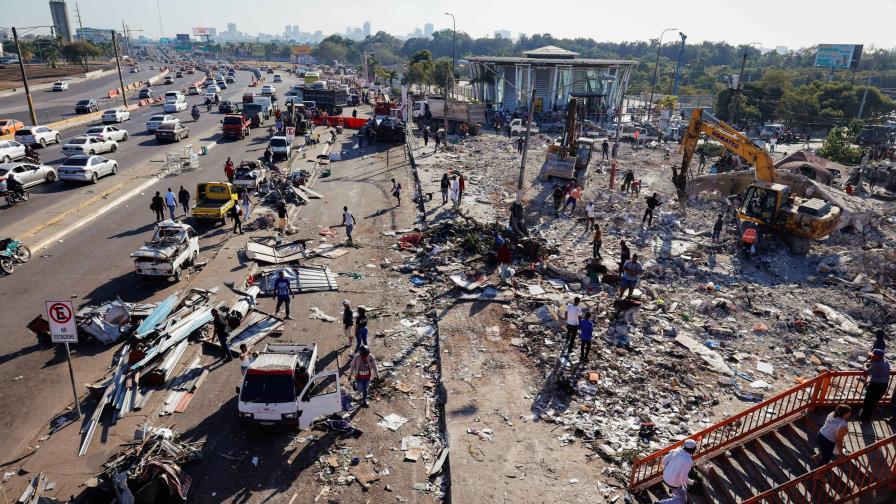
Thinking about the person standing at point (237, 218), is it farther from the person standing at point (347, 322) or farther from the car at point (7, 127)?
the car at point (7, 127)

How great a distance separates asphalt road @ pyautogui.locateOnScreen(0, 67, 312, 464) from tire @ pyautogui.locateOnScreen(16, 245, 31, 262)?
9.5 inches

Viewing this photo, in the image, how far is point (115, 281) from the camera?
16781 mm

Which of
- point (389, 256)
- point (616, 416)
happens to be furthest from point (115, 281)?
point (616, 416)

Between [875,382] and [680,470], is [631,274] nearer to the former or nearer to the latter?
[875,382]

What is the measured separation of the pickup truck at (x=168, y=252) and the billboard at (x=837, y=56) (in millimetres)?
121655

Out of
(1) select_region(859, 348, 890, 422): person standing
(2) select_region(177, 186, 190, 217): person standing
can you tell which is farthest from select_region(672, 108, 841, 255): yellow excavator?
(2) select_region(177, 186, 190, 217): person standing

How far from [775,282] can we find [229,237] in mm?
19847

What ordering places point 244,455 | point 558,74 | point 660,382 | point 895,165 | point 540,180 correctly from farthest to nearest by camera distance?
point 558,74 → point 895,165 → point 540,180 → point 660,382 → point 244,455

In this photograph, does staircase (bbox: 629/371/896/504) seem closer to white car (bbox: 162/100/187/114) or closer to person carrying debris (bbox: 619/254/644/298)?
person carrying debris (bbox: 619/254/644/298)

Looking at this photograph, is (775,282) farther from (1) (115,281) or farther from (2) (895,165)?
(2) (895,165)

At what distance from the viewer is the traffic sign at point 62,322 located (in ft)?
33.1

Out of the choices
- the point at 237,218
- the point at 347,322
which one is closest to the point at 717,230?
the point at 347,322

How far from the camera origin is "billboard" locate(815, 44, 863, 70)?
102 meters

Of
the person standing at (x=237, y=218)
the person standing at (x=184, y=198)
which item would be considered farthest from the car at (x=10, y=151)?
the person standing at (x=237, y=218)
